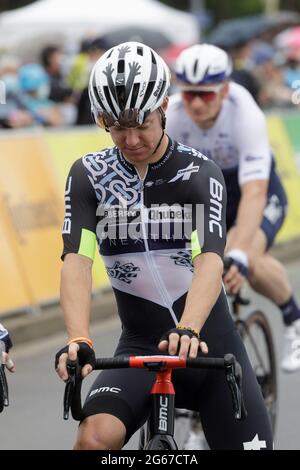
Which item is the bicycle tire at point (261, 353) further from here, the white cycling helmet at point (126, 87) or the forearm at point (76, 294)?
the white cycling helmet at point (126, 87)

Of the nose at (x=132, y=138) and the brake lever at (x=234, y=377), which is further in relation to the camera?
the nose at (x=132, y=138)

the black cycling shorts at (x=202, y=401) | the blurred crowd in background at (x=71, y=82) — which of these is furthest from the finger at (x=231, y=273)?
the blurred crowd in background at (x=71, y=82)

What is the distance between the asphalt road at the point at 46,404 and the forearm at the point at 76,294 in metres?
2.55

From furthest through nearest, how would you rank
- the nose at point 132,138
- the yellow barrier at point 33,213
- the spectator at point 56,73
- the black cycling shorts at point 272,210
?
the spectator at point 56,73
the yellow barrier at point 33,213
the black cycling shorts at point 272,210
the nose at point 132,138

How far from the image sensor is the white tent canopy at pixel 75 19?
26578mm

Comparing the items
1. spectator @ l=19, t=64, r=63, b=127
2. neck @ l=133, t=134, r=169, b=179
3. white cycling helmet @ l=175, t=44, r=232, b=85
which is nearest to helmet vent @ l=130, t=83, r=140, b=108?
neck @ l=133, t=134, r=169, b=179

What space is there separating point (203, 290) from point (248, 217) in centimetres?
220

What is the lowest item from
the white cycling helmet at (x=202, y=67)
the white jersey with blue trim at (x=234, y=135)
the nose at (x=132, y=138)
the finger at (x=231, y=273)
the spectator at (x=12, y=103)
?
the nose at (x=132, y=138)

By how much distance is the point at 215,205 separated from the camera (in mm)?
4223

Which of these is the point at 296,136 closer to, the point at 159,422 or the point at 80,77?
the point at 80,77

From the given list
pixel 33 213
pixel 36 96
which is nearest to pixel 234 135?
pixel 33 213

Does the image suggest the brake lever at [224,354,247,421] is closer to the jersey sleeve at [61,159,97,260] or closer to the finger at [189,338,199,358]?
the finger at [189,338,199,358]

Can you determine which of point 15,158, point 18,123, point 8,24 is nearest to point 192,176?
point 15,158

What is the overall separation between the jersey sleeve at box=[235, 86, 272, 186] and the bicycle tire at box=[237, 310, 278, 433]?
90cm
